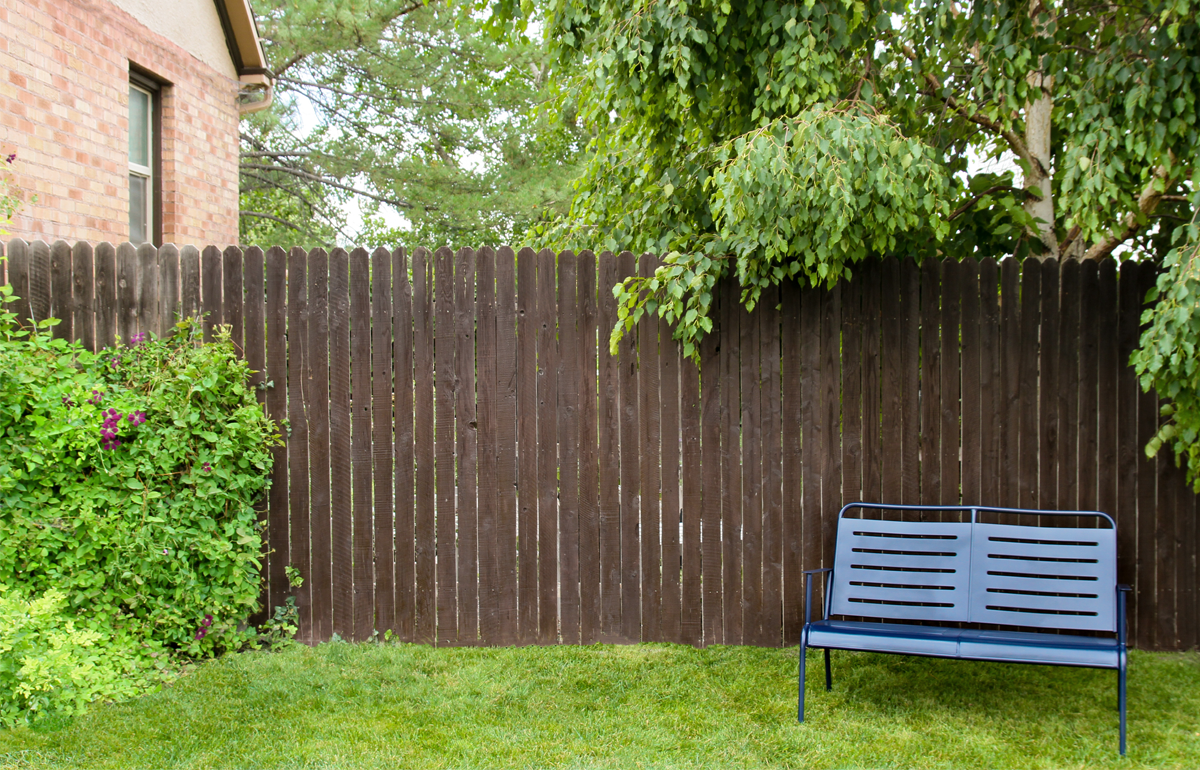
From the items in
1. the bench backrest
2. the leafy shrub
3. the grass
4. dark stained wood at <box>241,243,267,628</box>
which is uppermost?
dark stained wood at <box>241,243,267,628</box>

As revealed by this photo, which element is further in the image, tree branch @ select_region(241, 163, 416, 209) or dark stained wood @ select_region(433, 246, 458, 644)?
tree branch @ select_region(241, 163, 416, 209)

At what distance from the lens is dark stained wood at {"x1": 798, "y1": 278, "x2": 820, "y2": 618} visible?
4.73 m

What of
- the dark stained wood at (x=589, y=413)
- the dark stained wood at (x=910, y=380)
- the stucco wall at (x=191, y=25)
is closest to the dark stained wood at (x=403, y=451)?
the dark stained wood at (x=589, y=413)

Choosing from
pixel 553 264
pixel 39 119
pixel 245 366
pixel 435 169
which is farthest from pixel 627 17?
pixel 435 169

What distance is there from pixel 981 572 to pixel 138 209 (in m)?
6.62

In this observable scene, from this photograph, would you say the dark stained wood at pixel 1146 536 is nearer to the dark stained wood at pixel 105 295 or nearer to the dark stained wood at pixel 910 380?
the dark stained wood at pixel 910 380

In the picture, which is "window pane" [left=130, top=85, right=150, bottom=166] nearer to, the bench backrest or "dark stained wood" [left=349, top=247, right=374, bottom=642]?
"dark stained wood" [left=349, top=247, right=374, bottom=642]

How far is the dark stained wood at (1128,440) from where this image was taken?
Result: 4.60m

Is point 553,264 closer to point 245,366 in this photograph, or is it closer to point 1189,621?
point 245,366

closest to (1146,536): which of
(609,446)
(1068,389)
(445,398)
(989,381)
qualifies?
(1068,389)

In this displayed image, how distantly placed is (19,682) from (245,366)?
1.70 meters

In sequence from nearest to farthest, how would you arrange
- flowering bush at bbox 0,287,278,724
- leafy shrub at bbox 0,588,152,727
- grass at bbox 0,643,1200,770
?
grass at bbox 0,643,1200,770 → leafy shrub at bbox 0,588,152,727 → flowering bush at bbox 0,287,278,724

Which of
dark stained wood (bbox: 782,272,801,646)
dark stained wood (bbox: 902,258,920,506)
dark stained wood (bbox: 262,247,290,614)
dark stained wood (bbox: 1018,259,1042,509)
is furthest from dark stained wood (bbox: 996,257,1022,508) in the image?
dark stained wood (bbox: 262,247,290,614)

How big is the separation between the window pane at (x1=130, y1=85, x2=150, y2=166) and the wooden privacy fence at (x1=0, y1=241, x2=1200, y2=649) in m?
3.08
